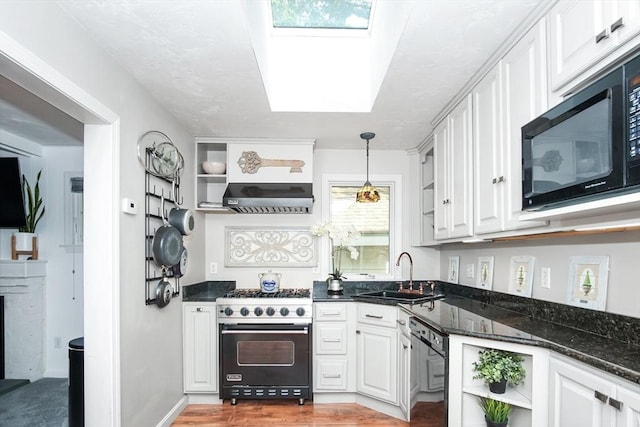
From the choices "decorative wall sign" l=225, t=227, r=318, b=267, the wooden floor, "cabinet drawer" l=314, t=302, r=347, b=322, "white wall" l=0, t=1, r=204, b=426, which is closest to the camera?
"white wall" l=0, t=1, r=204, b=426

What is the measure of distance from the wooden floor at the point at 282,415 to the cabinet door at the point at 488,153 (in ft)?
5.87

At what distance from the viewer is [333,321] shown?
3346 mm

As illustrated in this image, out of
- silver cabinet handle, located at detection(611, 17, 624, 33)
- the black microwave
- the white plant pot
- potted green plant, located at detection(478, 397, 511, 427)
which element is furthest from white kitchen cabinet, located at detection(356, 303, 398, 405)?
the white plant pot

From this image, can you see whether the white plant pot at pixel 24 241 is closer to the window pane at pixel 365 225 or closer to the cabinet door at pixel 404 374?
the window pane at pixel 365 225

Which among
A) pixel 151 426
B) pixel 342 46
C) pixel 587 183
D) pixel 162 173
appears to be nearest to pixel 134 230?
pixel 162 173

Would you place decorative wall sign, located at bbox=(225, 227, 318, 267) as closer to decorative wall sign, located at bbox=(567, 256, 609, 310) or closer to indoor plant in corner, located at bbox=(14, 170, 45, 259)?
indoor plant in corner, located at bbox=(14, 170, 45, 259)

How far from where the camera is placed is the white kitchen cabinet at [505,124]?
1734mm

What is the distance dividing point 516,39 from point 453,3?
18.0 inches

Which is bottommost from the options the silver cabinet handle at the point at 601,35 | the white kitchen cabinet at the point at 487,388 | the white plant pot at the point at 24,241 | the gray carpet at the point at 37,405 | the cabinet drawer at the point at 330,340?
the gray carpet at the point at 37,405

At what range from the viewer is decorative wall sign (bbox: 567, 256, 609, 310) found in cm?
172

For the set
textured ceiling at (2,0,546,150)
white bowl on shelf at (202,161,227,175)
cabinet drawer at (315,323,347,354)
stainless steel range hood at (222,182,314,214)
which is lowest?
cabinet drawer at (315,323,347,354)

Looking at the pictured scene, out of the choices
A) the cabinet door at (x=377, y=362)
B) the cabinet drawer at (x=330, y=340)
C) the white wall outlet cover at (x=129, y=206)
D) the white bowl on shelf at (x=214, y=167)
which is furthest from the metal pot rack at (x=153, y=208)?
the cabinet door at (x=377, y=362)

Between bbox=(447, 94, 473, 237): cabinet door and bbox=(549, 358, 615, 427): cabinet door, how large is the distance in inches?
41.3

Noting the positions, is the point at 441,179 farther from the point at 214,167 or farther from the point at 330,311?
the point at 214,167
